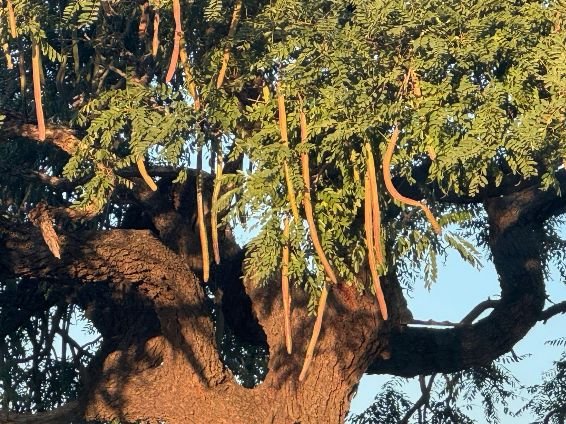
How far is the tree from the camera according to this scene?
871cm

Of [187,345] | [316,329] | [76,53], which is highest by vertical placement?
[76,53]

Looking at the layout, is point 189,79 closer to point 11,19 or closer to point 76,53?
point 76,53

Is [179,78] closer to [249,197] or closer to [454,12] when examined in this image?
[249,197]

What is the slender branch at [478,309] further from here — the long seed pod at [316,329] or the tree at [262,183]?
the long seed pod at [316,329]

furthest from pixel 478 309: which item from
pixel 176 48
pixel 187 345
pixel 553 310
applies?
pixel 176 48

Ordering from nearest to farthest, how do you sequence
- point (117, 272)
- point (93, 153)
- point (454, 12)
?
1. point (454, 12)
2. point (93, 153)
3. point (117, 272)

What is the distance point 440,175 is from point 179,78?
2.77m

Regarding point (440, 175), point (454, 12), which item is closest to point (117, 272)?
point (440, 175)

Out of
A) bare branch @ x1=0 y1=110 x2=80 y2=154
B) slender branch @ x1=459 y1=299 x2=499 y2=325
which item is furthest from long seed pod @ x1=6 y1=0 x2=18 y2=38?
slender branch @ x1=459 y1=299 x2=499 y2=325

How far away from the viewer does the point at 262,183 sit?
8.95 metres

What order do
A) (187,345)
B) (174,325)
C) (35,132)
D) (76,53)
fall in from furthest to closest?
1. (174,325)
2. (187,345)
3. (76,53)
4. (35,132)

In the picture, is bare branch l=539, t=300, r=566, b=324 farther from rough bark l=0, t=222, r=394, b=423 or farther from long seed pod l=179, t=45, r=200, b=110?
long seed pod l=179, t=45, r=200, b=110

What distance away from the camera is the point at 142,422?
10.6m

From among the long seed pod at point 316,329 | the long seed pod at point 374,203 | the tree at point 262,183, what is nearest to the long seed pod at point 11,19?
the tree at point 262,183
